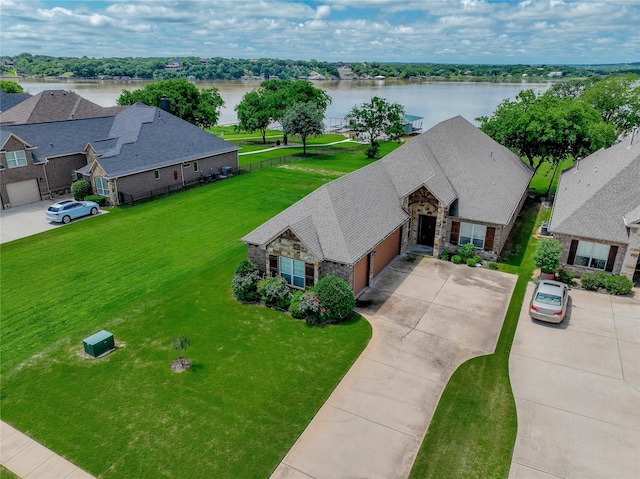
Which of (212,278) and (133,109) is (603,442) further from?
(133,109)

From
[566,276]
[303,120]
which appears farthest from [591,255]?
[303,120]

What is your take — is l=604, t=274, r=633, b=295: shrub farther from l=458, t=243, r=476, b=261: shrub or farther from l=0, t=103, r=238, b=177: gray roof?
l=0, t=103, r=238, b=177: gray roof

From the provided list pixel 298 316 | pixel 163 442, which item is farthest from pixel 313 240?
pixel 163 442

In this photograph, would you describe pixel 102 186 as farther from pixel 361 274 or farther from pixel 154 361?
pixel 361 274

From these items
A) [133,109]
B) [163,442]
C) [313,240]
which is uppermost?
[133,109]

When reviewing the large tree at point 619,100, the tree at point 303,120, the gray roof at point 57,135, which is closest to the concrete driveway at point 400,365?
the gray roof at point 57,135

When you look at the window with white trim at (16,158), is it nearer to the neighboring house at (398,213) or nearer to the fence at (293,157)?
the fence at (293,157)
